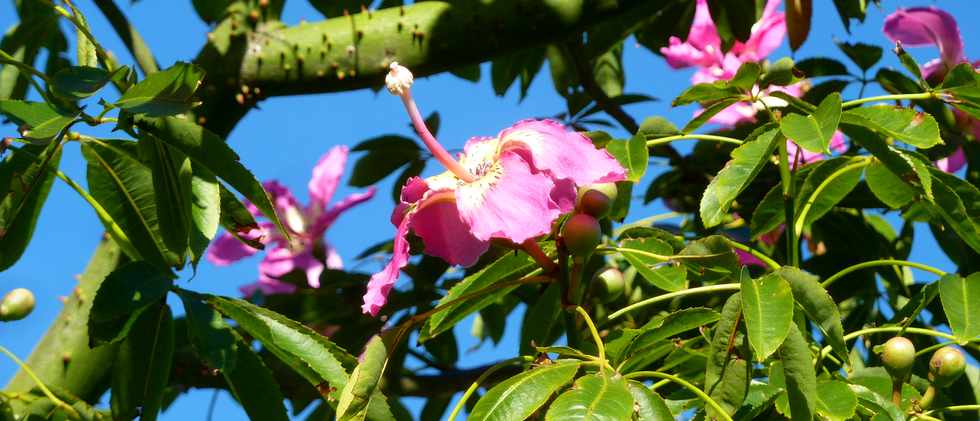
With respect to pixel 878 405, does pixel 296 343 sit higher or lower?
higher

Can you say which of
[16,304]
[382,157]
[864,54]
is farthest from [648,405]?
[382,157]

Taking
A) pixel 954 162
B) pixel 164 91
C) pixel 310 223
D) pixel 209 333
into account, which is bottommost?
pixel 954 162

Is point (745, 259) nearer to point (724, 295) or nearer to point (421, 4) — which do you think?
point (724, 295)

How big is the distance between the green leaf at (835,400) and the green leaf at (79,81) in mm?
632

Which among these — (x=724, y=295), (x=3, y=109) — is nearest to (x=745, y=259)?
(x=724, y=295)

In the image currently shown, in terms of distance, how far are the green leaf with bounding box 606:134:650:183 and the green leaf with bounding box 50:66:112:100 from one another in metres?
0.46

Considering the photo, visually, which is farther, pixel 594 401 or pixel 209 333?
pixel 209 333

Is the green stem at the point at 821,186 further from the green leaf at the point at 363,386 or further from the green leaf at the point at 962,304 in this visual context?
the green leaf at the point at 363,386

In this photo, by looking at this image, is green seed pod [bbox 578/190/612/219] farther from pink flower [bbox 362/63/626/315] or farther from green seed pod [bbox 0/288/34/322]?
green seed pod [bbox 0/288/34/322]

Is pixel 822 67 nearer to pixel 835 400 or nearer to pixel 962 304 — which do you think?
pixel 962 304

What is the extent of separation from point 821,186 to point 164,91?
0.64 meters

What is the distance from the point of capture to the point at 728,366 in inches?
38.6

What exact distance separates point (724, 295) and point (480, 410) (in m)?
A: 0.74

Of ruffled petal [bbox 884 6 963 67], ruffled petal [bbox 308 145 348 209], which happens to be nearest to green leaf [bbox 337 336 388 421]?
ruffled petal [bbox 884 6 963 67]
